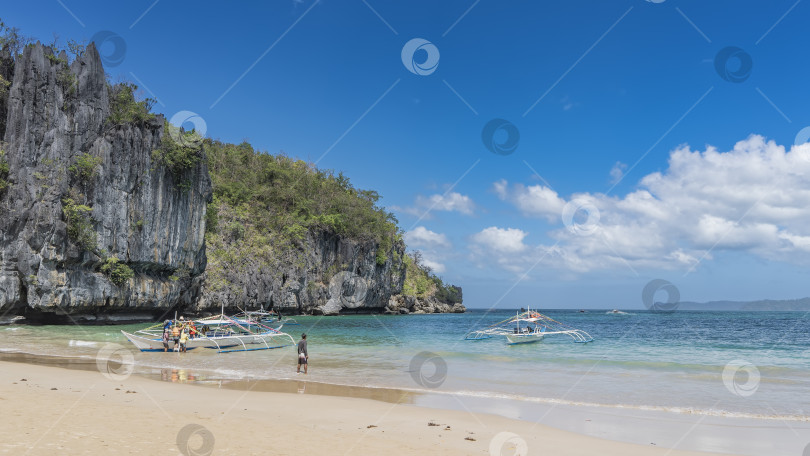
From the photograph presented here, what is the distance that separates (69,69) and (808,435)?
1811 inches

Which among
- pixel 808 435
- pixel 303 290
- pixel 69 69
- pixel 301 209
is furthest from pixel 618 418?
pixel 301 209

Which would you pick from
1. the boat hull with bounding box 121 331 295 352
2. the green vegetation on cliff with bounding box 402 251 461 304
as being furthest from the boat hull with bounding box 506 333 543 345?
the green vegetation on cliff with bounding box 402 251 461 304

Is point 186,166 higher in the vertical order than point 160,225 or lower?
higher

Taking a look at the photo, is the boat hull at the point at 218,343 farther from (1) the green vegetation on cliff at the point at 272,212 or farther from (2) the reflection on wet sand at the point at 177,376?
(1) the green vegetation on cliff at the point at 272,212

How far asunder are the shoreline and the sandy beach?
0.62ft

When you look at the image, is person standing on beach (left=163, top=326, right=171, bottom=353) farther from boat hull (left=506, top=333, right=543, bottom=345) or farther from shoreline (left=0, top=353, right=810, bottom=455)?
boat hull (left=506, top=333, right=543, bottom=345)

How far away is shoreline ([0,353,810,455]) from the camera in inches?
366

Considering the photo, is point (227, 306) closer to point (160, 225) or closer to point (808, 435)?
point (160, 225)

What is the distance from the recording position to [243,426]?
8.87m

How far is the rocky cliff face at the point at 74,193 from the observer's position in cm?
3366

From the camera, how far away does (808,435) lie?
10031 millimetres

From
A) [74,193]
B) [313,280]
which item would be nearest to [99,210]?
[74,193]

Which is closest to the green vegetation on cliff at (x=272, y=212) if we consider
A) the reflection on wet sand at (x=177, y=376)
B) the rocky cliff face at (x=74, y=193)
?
the rocky cliff face at (x=74, y=193)

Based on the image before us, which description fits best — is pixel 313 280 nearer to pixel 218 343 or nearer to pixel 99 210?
pixel 99 210
